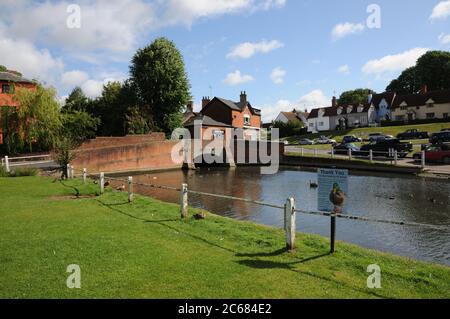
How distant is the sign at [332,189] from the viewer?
898 centimetres

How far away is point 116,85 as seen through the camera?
180 feet

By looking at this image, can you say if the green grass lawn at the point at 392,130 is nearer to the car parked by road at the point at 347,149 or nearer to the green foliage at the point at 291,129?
the green foliage at the point at 291,129

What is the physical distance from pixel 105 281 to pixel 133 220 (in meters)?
5.74

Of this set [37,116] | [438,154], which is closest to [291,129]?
[438,154]

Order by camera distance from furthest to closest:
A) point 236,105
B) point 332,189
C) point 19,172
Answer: point 236,105 < point 19,172 < point 332,189

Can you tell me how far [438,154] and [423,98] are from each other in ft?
180

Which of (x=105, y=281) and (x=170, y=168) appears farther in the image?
(x=170, y=168)

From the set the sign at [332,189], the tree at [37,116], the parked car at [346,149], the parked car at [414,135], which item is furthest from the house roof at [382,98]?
the sign at [332,189]

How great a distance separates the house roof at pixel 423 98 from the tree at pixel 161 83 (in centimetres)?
5751

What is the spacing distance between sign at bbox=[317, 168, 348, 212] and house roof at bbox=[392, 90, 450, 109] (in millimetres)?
83114

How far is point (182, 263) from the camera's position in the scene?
314 inches

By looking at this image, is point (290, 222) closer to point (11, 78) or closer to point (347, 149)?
point (347, 149)
